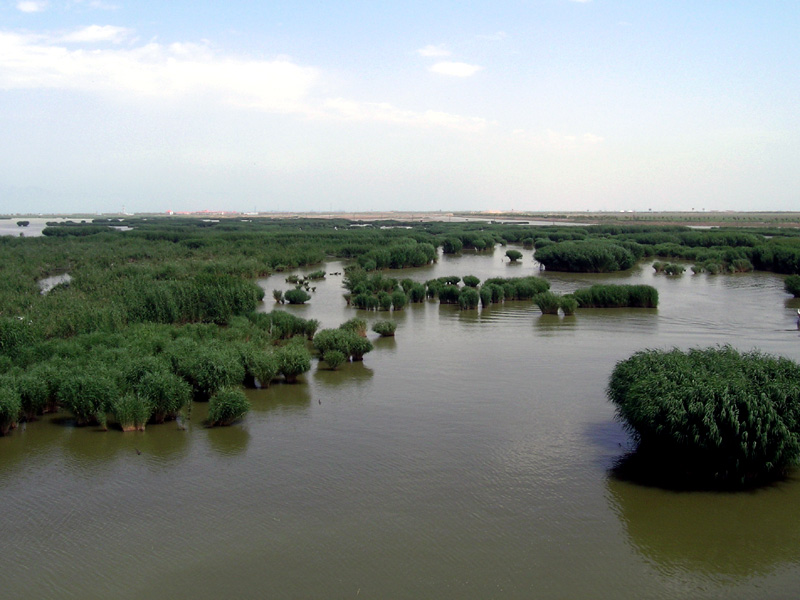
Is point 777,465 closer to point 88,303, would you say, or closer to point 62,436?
point 62,436

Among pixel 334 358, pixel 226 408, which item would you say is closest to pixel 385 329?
pixel 334 358

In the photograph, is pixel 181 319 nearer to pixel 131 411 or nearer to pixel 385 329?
pixel 385 329

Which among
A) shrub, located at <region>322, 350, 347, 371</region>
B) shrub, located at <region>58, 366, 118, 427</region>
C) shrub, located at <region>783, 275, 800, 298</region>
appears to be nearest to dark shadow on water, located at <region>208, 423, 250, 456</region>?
shrub, located at <region>58, 366, 118, 427</region>

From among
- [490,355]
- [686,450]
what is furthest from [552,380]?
[686,450]

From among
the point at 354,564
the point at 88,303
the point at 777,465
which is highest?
the point at 88,303

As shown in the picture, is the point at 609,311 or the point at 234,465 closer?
the point at 234,465

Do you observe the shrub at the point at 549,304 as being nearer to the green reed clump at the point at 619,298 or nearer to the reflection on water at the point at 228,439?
the green reed clump at the point at 619,298
